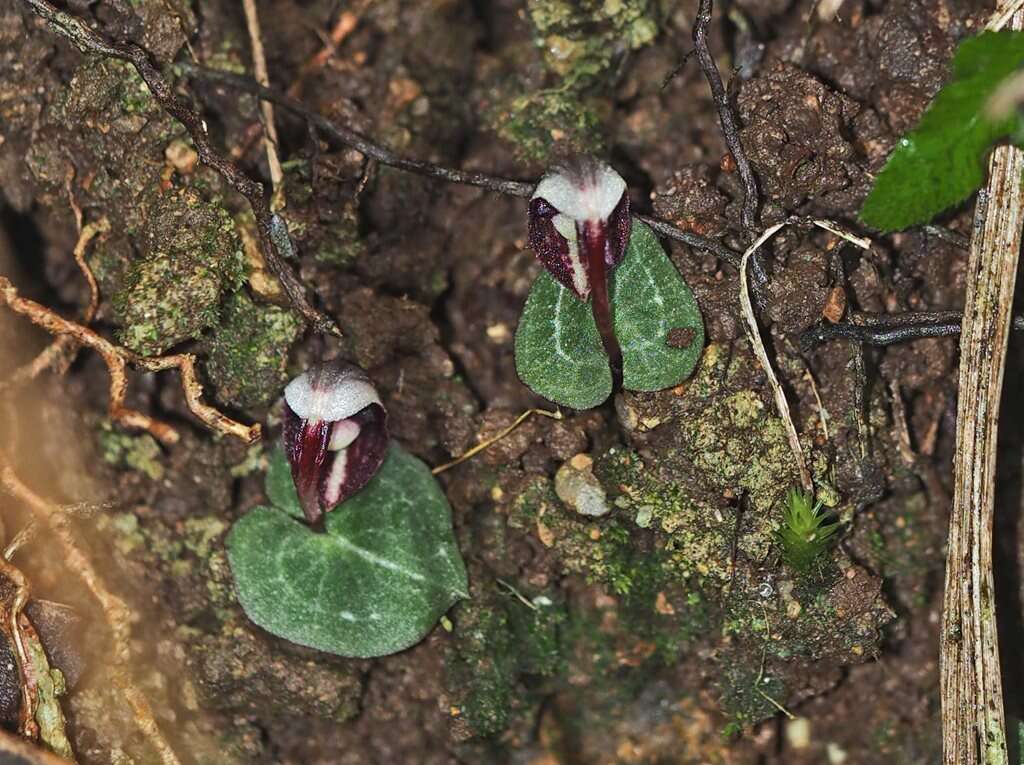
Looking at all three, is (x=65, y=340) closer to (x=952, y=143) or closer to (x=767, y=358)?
(x=767, y=358)

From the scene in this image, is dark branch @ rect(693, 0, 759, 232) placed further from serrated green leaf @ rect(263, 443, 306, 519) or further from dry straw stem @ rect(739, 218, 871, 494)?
serrated green leaf @ rect(263, 443, 306, 519)

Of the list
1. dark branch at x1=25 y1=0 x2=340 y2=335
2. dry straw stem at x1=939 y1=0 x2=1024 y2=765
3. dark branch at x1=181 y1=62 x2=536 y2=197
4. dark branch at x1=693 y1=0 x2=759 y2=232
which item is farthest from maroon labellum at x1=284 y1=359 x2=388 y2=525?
dry straw stem at x1=939 y1=0 x2=1024 y2=765

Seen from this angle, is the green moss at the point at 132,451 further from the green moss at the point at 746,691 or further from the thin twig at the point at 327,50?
the green moss at the point at 746,691

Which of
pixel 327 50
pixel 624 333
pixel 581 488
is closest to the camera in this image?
pixel 624 333

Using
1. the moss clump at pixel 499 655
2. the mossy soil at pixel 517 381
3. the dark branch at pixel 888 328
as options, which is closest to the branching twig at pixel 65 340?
the mossy soil at pixel 517 381

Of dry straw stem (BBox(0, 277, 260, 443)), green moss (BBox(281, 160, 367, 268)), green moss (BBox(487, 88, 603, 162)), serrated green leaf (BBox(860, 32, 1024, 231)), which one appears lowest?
dry straw stem (BBox(0, 277, 260, 443))

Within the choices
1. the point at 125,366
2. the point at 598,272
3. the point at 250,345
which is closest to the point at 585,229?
the point at 598,272
